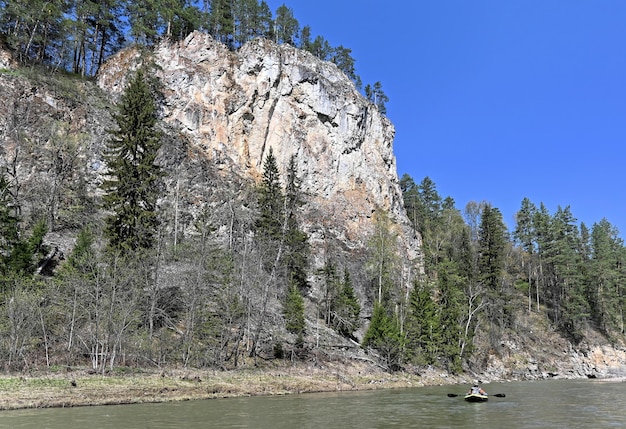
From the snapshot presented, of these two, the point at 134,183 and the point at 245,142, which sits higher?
the point at 245,142

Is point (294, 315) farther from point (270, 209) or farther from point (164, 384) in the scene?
point (164, 384)

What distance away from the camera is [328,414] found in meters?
22.7

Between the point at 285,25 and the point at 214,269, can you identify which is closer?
the point at 214,269

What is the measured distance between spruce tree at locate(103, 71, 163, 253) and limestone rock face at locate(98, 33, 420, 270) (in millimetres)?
27900

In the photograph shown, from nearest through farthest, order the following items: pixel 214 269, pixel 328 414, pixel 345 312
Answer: pixel 328 414 < pixel 214 269 < pixel 345 312

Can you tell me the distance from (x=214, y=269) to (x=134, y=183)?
31.4 ft

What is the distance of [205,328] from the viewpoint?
35.0m

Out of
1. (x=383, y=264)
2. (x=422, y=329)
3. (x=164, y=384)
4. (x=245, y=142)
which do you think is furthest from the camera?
(x=245, y=142)

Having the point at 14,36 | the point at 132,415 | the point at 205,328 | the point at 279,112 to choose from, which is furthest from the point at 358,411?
the point at 14,36

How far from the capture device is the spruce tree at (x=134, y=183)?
118 ft

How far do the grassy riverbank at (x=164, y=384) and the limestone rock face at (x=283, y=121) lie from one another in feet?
104

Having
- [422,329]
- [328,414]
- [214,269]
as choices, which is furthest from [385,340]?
[328,414]

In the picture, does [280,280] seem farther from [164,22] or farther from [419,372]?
[164,22]

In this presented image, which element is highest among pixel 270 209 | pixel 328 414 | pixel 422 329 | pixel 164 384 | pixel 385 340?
pixel 270 209
